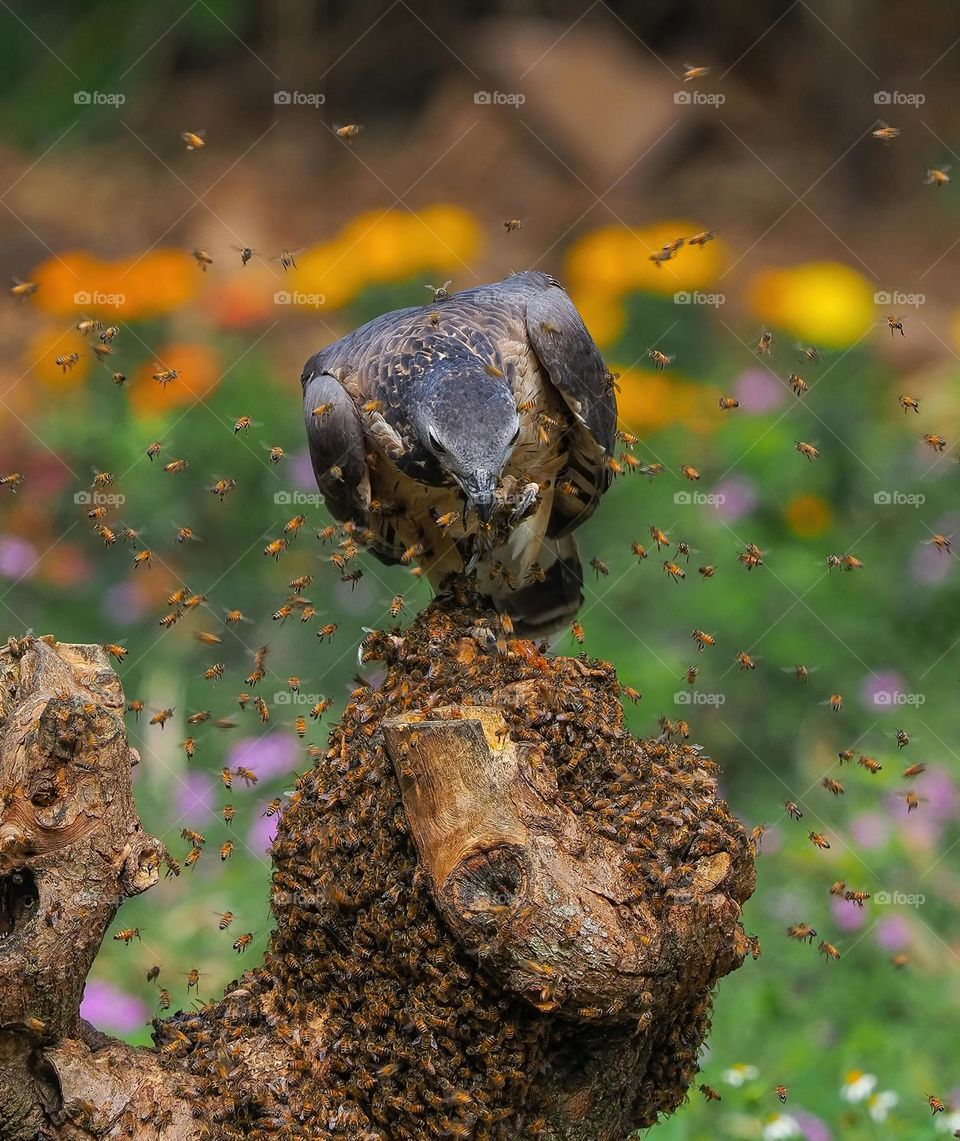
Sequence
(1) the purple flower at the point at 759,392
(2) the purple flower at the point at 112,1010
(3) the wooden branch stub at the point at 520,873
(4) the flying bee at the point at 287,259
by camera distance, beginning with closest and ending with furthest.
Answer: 1. (3) the wooden branch stub at the point at 520,873
2. (2) the purple flower at the point at 112,1010
3. (4) the flying bee at the point at 287,259
4. (1) the purple flower at the point at 759,392

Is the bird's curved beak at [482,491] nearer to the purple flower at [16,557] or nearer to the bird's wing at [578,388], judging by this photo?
Answer: the bird's wing at [578,388]

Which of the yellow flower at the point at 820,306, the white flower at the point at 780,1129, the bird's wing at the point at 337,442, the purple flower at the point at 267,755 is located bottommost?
the purple flower at the point at 267,755

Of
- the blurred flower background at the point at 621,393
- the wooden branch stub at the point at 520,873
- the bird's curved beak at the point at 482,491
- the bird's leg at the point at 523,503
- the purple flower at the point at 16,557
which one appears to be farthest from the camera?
the purple flower at the point at 16,557

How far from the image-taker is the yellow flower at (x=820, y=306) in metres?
9.39

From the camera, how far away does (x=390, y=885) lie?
3393mm

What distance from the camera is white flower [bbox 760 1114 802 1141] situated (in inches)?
191

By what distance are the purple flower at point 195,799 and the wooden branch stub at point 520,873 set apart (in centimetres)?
375

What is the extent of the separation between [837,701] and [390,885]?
2083mm

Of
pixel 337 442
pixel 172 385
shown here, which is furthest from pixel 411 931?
pixel 172 385

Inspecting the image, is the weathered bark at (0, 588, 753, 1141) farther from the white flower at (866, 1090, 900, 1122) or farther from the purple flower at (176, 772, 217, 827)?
the purple flower at (176, 772, 217, 827)

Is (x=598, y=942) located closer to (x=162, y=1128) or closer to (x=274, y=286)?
(x=162, y=1128)

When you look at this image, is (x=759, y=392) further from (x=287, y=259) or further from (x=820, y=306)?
(x=287, y=259)

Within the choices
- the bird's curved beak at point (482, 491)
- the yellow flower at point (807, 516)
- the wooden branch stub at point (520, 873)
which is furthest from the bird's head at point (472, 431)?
the yellow flower at point (807, 516)

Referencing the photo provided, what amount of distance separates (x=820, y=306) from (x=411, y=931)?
7.29 metres
